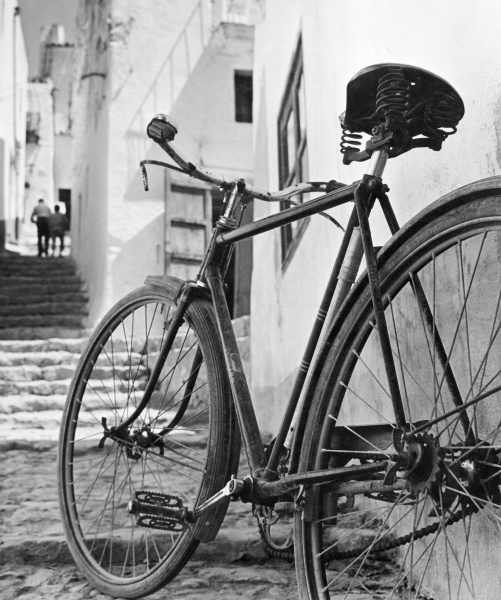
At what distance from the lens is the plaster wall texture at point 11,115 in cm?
1241

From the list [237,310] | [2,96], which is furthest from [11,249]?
[237,310]

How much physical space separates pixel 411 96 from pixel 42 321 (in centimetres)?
696

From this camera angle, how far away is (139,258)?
7949mm

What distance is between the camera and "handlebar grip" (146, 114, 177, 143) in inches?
65.1

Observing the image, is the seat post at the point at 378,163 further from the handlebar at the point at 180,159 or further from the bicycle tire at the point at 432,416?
the handlebar at the point at 180,159

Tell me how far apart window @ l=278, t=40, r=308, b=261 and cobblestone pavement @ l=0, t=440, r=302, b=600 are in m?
1.48

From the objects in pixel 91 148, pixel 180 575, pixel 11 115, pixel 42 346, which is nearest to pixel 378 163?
pixel 180 575

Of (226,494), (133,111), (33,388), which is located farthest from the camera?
(133,111)

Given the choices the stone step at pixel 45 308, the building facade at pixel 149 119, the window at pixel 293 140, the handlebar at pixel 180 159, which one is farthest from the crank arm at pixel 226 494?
the stone step at pixel 45 308

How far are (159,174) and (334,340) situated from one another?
23.2 ft

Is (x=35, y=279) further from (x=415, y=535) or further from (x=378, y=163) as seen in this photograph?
(x=415, y=535)

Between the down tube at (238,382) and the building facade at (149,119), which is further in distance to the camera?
the building facade at (149,119)

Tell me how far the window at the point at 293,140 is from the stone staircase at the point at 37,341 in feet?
6.22

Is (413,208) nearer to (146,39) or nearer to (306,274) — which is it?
(306,274)
